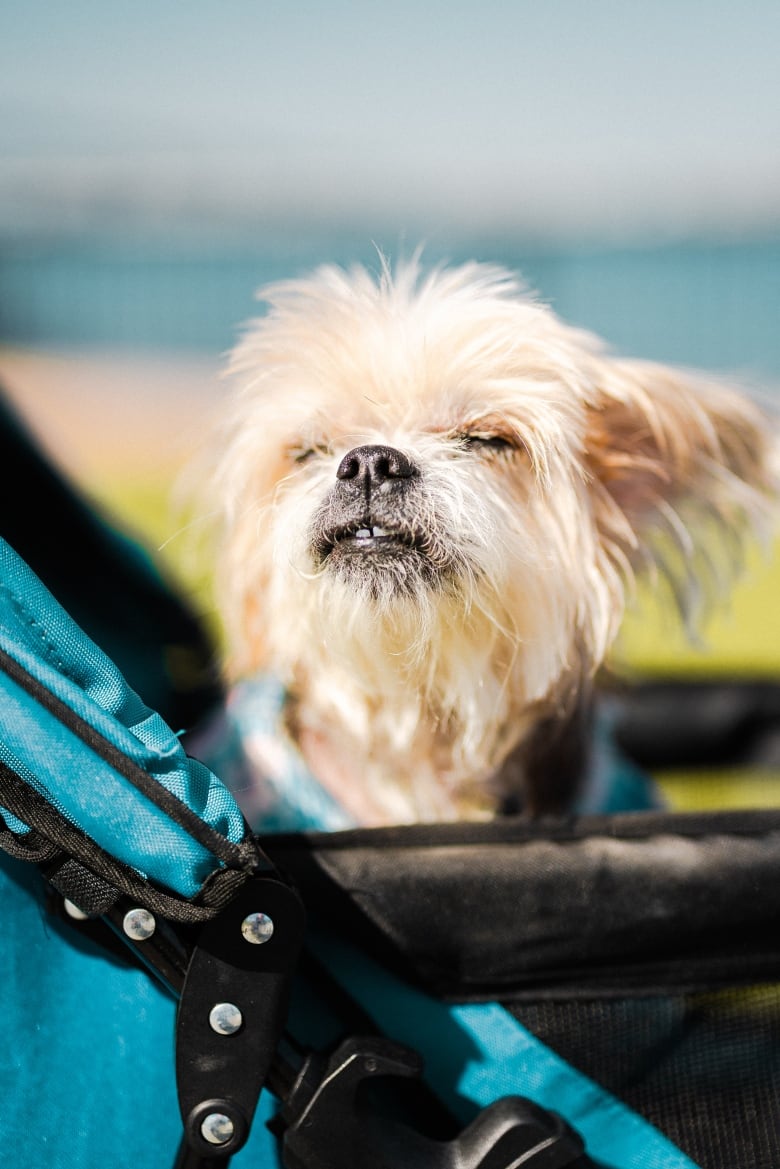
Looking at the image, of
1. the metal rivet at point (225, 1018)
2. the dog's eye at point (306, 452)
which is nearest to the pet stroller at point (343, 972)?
the metal rivet at point (225, 1018)

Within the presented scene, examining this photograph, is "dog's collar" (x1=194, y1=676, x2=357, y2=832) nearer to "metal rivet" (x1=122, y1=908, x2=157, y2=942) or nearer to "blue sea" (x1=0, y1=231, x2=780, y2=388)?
"metal rivet" (x1=122, y1=908, x2=157, y2=942)

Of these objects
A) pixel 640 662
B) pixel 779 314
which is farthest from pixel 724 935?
pixel 779 314

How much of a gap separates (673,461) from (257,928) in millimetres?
1123

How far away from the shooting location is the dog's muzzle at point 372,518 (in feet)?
4.33

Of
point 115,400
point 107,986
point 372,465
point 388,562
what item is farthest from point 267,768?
point 115,400

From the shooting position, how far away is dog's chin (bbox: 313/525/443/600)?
1354 mm

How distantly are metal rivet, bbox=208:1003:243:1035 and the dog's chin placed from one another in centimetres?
62

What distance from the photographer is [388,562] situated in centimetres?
136

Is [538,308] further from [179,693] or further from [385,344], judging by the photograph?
[179,693]

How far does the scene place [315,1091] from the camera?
873 mm

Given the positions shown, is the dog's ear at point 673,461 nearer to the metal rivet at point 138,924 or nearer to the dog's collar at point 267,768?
A: the dog's collar at point 267,768

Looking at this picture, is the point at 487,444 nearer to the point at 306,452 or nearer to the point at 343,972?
the point at 306,452

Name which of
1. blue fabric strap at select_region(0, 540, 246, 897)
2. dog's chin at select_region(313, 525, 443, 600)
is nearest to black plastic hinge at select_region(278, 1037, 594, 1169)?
blue fabric strap at select_region(0, 540, 246, 897)

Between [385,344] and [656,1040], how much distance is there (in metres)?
0.97
